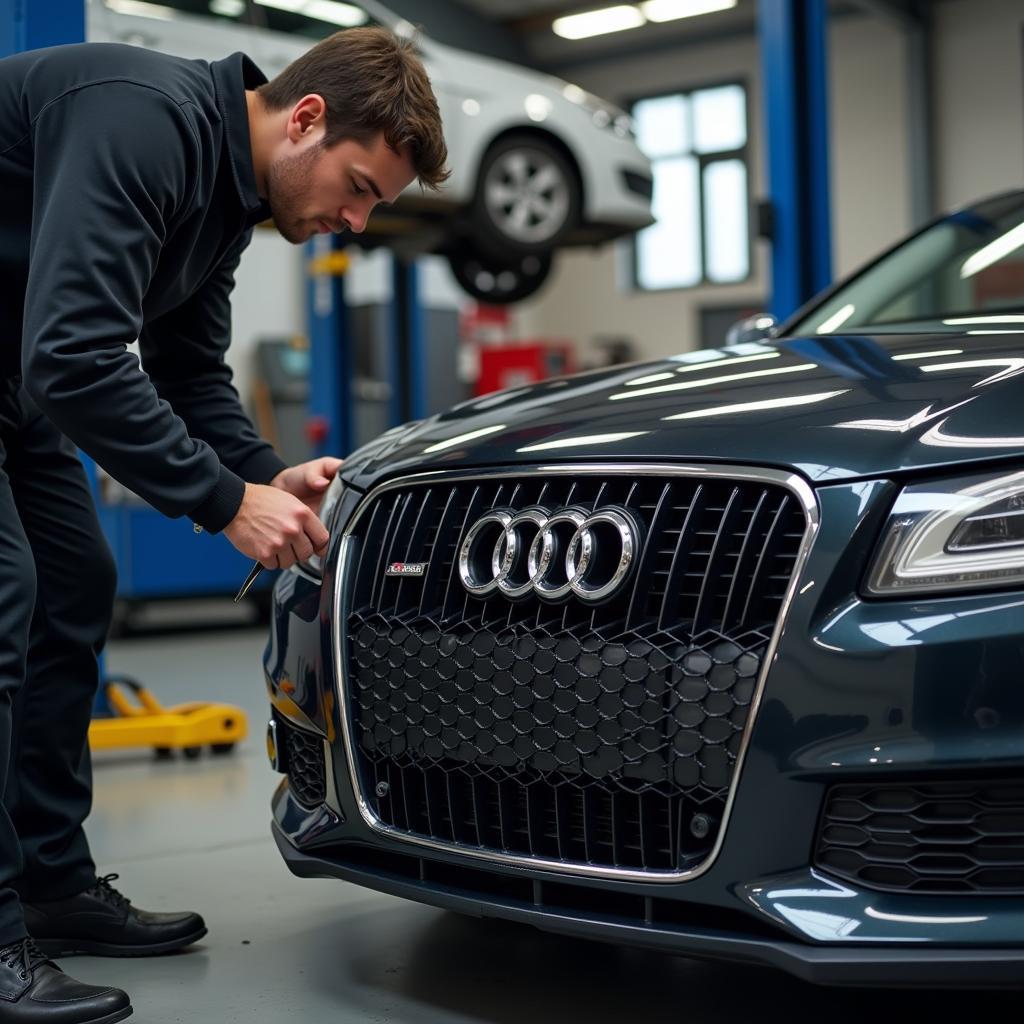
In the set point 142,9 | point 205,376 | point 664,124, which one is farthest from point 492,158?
point 664,124

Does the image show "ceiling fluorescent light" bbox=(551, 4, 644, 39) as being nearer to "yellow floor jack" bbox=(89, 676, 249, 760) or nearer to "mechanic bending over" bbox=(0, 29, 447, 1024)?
"yellow floor jack" bbox=(89, 676, 249, 760)

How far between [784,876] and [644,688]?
0.25 meters

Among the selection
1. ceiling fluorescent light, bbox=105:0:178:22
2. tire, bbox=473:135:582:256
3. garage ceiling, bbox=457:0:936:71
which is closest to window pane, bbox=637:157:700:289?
garage ceiling, bbox=457:0:936:71

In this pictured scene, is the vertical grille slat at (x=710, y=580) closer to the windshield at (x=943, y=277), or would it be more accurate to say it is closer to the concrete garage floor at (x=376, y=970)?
the concrete garage floor at (x=376, y=970)

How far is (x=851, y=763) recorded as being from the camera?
1.51m

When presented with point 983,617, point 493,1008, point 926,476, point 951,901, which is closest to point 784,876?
point 951,901

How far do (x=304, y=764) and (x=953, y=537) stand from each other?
105cm

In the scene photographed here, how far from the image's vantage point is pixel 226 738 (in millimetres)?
4043

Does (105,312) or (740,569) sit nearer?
(740,569)

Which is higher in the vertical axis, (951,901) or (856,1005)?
(951,901)

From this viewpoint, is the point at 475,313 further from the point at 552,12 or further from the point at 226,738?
the point at 226,738

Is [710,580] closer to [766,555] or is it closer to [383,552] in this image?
[766,555]

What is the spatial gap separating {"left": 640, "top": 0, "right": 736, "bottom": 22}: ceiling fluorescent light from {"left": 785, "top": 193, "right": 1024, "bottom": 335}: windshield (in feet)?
41.2

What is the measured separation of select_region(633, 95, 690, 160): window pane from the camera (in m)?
15.8
